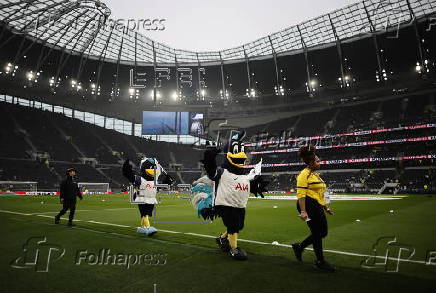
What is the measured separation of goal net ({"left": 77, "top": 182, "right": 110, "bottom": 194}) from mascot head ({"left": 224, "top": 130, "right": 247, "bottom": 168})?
40042 mm

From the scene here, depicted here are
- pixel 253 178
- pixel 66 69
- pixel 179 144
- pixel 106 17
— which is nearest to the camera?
pixel 253 178

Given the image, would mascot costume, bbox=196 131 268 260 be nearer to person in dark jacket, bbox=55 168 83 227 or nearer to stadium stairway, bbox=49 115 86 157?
person in dark jacket, bbox=55 168 83 227

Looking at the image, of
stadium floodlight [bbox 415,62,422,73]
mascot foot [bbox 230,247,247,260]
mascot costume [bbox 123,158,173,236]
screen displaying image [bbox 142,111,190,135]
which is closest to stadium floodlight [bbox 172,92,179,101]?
screen displaying image [bbox 142,111,190,135]

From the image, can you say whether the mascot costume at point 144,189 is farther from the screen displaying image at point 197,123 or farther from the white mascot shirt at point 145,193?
the screen displaying image at point 197,123

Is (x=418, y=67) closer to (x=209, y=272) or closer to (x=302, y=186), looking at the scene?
(x=302, y=186)

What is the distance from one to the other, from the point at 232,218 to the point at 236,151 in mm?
1301

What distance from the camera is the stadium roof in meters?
38.8

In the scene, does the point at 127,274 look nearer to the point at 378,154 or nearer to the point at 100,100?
the point at 378,154

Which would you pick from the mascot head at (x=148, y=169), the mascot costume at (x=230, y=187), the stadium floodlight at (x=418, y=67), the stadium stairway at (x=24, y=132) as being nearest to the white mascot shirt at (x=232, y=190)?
the mascot costume at (x=230, y=187)

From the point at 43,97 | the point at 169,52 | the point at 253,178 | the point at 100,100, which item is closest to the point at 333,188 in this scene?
the point at 169,52

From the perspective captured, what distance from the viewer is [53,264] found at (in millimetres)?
5066

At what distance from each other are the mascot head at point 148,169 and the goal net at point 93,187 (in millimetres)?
36708

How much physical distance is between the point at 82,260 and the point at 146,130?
54279 mm

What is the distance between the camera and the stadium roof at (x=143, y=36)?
1526 inches
